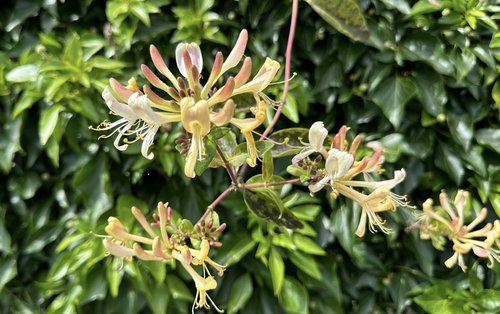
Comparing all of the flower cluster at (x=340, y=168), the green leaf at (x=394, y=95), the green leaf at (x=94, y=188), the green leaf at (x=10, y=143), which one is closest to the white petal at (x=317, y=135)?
the flower cluster at (x=340, y=168)

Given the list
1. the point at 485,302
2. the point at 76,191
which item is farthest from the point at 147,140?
the point at 485,302

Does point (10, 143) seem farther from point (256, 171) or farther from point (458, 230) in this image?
point (458, 230)

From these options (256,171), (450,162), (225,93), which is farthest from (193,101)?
(450,162)

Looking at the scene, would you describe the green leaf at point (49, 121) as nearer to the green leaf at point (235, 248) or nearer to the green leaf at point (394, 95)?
the green leaf at point (235, 248)

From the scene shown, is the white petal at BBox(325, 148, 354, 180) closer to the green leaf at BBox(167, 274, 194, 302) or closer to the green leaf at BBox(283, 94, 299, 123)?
the green leaf at BBox(283, 94, 299, 123)

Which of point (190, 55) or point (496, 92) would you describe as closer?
point (190, 55)

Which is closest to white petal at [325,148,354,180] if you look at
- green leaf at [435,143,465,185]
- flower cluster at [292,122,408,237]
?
flower cluster at [292,122,408,237]

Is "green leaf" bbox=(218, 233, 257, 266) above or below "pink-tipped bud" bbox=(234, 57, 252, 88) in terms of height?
below
